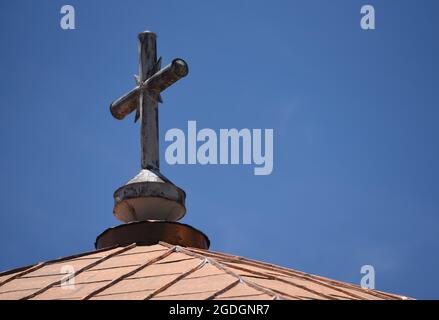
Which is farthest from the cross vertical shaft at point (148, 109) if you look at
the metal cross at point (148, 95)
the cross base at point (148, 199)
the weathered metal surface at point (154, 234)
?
the weathered metal surface at point (154, 234)

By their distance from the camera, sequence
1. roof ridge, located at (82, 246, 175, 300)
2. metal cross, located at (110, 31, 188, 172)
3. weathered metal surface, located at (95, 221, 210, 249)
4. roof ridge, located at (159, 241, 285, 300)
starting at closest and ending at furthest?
roof ridge, located at (159, 241, 285, 300)
roof ridge, located at (82, 246, 175, 300)
weathered metal surface, located at (95, 221, 210, 249)
metal cross, located at (110, 31, 188, 172)

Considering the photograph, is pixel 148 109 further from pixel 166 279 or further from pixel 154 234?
pixel 166 279

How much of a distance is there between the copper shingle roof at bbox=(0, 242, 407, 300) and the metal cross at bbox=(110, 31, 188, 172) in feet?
6.42

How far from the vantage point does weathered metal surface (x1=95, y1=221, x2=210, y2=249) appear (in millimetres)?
20031

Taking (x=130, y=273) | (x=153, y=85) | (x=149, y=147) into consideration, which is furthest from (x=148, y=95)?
(x=130, y=273)

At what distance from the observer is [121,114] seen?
72.6 feet

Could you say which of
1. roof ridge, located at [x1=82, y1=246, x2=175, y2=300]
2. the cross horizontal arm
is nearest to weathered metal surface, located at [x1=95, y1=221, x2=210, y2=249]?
roof ridge, located at [x1=82, y1=246, x2=175, y2=300]

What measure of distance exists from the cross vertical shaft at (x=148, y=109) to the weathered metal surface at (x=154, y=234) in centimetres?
130

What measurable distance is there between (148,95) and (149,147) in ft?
2.91

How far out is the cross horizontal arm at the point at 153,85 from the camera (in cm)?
2100

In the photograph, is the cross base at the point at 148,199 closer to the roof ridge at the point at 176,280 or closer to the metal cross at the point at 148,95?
the metal cross at the point at 148,95

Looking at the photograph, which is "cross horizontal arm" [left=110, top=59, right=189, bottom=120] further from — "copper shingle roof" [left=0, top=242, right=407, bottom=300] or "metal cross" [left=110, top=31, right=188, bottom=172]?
"copper shingle roof" [left=0, top=242, right=407, bottom=300]

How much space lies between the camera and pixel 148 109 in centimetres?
2141

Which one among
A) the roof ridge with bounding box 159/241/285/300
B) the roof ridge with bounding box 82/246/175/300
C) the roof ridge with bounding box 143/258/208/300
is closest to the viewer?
the roof ridge with bounding box 159/241/285/300
